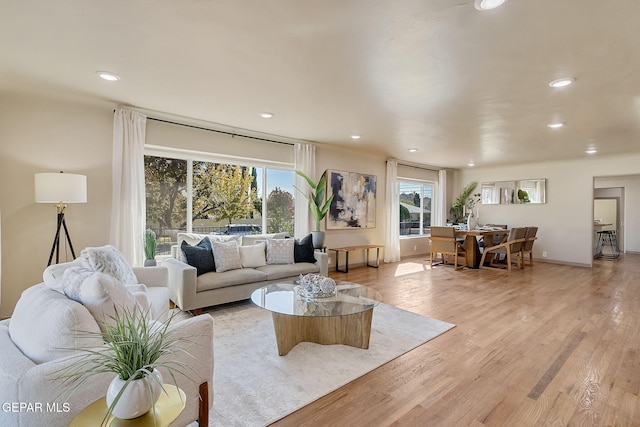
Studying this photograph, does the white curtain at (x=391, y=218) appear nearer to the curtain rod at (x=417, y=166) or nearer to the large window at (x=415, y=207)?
the curtain rod at (x=417, y=166)

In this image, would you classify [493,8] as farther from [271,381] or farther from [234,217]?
[234,217]

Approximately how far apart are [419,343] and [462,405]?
0.88 m

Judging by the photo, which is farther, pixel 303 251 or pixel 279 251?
pixel 303 251

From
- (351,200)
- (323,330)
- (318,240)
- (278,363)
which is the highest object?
(351,200)

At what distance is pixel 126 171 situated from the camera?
3.70m

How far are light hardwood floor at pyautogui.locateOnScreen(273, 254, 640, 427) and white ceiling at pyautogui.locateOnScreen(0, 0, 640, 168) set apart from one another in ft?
8.03

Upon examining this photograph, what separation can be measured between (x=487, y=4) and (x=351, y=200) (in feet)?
15.5

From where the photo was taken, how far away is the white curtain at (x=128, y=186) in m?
3.64

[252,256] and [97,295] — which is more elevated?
[97,295]

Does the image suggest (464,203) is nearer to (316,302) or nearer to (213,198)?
(213,198)

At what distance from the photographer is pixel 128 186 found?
3.71 m

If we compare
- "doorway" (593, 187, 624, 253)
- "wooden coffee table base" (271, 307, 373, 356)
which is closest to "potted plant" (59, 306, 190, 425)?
"wooden coffee table base" (271, 307, 373, 356)

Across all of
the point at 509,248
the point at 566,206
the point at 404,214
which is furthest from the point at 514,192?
the point at 404,214

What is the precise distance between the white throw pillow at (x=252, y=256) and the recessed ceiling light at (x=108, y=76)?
235 cm
